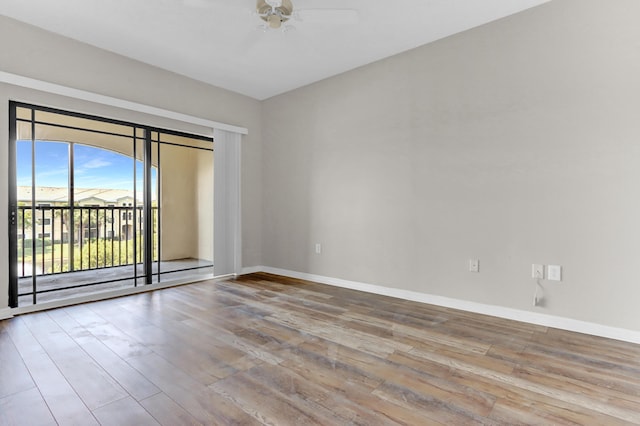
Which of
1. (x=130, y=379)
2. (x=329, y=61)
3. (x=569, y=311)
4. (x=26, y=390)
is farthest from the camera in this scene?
(x=329, y=61)

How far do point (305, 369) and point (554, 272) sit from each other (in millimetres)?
2164

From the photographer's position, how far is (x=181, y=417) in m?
1.47

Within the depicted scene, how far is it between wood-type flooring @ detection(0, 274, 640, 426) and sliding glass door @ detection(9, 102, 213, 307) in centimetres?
84

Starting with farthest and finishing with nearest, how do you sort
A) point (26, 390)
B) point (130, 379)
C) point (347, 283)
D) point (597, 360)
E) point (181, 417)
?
point (347, 283)
point (597, 360)
point (130, 379)
point (26, 390)
point (181, 417)

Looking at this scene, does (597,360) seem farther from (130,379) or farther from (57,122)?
(57,122)

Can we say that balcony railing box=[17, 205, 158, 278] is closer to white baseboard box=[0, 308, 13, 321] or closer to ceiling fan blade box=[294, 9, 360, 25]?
white baseboard box=[0, 308, 13, 321]

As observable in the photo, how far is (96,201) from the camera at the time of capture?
4.01m

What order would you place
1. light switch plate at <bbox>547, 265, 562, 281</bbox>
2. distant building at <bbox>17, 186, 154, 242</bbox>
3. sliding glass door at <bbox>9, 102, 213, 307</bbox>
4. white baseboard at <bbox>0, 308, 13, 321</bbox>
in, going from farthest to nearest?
distant building at <bbox>17, 186, 154, 242</bbox>
sliding glass door at <bbox>9, 102, 213, 307</bbox>
white baseboard at <bbox>0, 308, 13, 321</bbox>
light switch plate at <bbox>547, 265, 562, 281</bbox>

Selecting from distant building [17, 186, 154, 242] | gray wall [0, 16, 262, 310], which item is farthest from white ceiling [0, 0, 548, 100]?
distant building [17, 186, 154, 242]

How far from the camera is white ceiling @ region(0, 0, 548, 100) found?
2.67m

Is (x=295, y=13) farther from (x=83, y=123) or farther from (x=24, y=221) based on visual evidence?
(x=24, y=221)

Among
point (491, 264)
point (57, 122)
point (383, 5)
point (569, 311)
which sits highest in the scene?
point (383, 5)

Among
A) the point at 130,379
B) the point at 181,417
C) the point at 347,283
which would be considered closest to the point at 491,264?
the point at 347,283

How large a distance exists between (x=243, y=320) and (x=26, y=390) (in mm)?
1403
